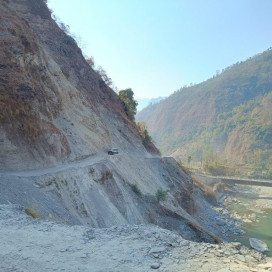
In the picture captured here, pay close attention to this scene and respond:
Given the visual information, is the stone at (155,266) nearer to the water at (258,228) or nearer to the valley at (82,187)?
the valley at (82,187)

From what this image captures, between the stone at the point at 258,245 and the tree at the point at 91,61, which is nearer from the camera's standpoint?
the stone at the point at 258,245

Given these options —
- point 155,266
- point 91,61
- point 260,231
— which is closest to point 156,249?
point 155,266

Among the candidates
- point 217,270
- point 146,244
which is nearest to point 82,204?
point 146,244

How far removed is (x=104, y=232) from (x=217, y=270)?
4015 mm

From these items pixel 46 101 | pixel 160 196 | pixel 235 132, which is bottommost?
pixel 160 196

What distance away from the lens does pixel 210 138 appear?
530ft

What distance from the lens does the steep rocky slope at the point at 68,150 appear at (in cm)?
1845

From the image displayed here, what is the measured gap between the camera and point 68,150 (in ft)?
84.2

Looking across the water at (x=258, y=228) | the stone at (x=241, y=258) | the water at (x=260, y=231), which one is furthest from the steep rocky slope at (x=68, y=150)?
the stone at (x=241, y=258)

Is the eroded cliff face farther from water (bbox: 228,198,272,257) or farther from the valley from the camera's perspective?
water (bbox: 228,198,272,257)

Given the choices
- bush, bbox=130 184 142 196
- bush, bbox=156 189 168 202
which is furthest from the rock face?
bush, bbox=156 189 168 202

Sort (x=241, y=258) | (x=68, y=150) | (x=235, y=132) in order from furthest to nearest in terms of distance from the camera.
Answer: (x=235, y=132)
(x=68, y=150)
(x=241, y=258)

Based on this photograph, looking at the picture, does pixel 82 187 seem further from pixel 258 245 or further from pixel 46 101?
pixel 258 245

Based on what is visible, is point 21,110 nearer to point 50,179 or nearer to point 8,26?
point 50,179
